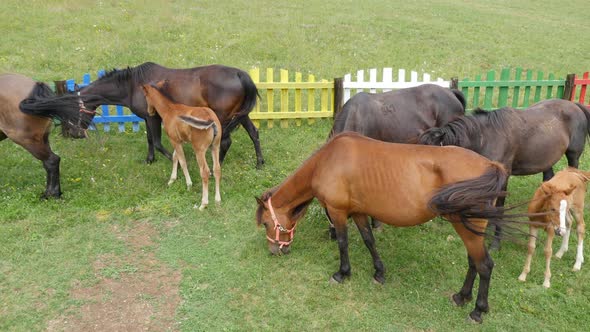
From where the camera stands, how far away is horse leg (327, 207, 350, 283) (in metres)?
5.15

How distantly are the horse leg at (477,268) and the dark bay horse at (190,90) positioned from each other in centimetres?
472

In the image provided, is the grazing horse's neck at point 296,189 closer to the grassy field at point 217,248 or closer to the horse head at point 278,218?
the horse head at point 278,218

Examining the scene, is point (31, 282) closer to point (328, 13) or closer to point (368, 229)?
point (368, 229)

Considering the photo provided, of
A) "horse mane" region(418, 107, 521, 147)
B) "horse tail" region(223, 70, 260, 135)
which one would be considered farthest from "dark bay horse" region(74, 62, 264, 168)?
"horse mane" region(418, 107, 521, 147)

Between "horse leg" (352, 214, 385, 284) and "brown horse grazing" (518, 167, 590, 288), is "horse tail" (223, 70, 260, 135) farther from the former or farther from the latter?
"brown horse grazing" (518, 167, 590, 288)

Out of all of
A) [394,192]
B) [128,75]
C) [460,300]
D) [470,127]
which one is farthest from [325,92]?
[460,300]

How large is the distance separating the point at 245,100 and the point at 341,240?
3.79m

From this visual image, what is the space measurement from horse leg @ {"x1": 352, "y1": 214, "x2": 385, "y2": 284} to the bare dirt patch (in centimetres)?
224

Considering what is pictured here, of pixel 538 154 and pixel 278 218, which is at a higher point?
pixel 538 154

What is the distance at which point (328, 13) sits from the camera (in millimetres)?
18719

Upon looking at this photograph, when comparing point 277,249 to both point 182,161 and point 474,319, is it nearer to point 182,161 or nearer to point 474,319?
point 474,319

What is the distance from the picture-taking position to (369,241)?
537 centimetres

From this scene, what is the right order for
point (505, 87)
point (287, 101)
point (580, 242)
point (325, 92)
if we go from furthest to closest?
point (505, 87), point (325, 92), point (287, 101), point (580, 242)

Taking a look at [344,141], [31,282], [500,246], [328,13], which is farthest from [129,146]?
[328,13]
